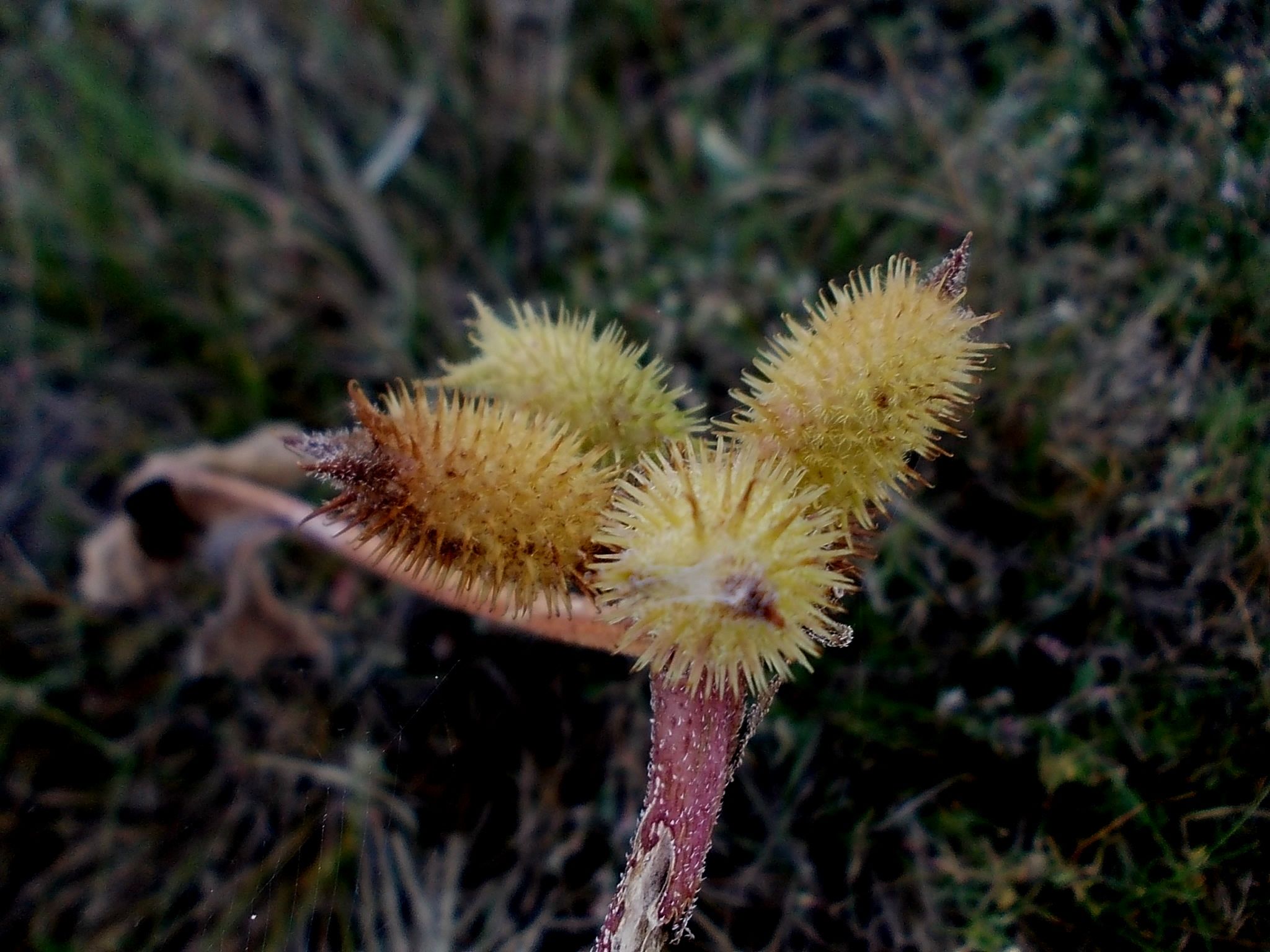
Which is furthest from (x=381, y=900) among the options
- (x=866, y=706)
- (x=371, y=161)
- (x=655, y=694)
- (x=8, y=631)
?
(x=371, y=161)

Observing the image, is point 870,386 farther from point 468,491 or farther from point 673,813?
point 673,813

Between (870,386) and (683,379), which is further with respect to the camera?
(683,379)

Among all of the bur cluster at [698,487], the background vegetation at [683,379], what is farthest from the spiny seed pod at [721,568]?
the background vegetation at [683,379]

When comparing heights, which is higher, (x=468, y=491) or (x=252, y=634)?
(x=252, y=634)

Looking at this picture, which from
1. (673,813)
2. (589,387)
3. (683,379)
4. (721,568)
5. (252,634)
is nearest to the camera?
(721,568)

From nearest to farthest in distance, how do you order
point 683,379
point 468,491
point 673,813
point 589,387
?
point 468,491 → point 673,813 → point 589,387 → point 683,379

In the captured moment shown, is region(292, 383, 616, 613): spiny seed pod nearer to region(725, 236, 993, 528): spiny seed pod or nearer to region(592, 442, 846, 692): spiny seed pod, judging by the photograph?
region(592, 442, 846, 692): spiny seed pod

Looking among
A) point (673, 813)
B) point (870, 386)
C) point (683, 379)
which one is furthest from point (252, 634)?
point (870, 386)
